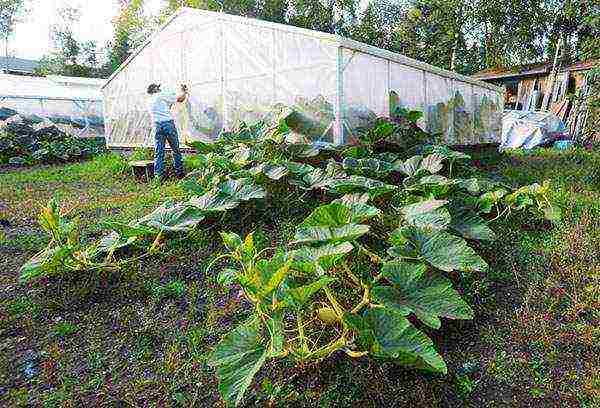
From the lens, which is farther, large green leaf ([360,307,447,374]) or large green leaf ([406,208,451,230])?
large green leaf ([406,208,451,230])

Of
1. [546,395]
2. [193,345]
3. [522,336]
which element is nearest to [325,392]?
[193,345]

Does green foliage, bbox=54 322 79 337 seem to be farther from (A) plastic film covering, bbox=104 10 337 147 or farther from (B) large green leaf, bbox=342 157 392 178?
(A) plastic film covering, bbox=104 10 337 147

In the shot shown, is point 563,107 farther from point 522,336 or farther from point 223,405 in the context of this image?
point 223,405

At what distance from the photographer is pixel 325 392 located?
1.71 m

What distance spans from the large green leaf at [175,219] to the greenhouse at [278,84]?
226 cm

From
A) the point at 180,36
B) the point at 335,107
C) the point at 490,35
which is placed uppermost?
the point at 490,35

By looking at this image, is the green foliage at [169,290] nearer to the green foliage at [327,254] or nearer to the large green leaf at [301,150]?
the green foliage at [327,254]

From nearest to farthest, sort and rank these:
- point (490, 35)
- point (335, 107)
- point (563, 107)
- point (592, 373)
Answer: point (592, 373) < point (335, 107) < point (563, 107) < point (490, 35)

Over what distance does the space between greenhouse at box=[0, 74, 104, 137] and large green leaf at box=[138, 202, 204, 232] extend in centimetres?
941

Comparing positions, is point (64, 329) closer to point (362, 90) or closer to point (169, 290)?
point (169, 290)

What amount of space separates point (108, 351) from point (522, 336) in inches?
77.1

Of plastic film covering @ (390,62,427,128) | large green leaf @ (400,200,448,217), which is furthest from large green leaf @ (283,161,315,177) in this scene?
plastic film covering @ (390,62,427,128)

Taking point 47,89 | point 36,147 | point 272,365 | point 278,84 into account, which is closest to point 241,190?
point 272,365

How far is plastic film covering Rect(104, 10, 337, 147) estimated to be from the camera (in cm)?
540
